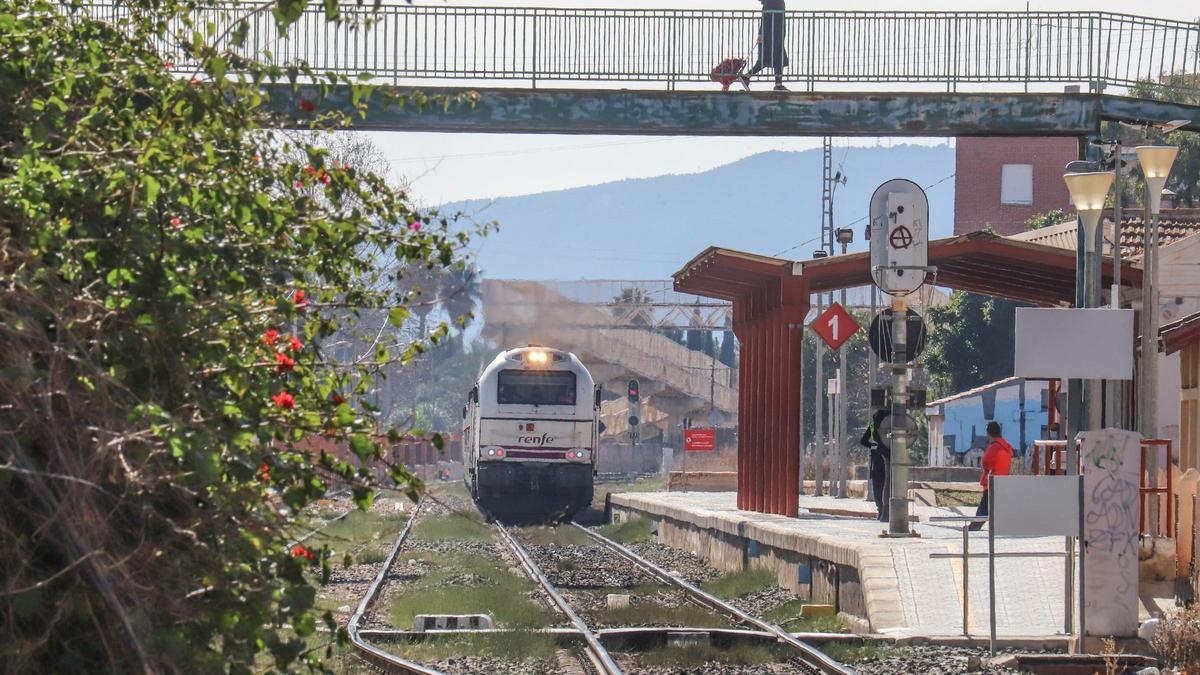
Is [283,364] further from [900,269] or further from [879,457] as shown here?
[879,457]

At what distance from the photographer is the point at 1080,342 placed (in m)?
11.8

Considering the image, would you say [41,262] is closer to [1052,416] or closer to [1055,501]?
[1055,501]

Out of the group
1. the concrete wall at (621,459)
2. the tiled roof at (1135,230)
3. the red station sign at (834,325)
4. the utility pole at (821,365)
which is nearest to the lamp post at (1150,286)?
the red station sign at (834,325)

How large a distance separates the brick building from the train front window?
4578cm

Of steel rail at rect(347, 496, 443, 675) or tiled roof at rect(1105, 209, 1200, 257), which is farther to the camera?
tiled roof at rect(1105, 209, 1200, 257)

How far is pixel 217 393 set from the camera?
5945mm

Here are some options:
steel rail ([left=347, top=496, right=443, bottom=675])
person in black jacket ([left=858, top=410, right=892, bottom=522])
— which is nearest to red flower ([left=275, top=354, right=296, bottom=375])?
steel rail ([left=347, top=496, right=443, bottom=675])

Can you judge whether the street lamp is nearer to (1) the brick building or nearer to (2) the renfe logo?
(2) the renfe logo

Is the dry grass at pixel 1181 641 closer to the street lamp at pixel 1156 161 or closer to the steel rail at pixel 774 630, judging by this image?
the steel rail at pixel 774 630

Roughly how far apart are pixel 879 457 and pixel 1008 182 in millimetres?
54523

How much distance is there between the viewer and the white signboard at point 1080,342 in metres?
11.7

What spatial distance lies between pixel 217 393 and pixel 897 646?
7.42 meters

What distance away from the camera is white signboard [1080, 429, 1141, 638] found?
1160 cm

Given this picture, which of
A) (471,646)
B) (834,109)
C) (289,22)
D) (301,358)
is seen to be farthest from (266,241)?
(834,109)
